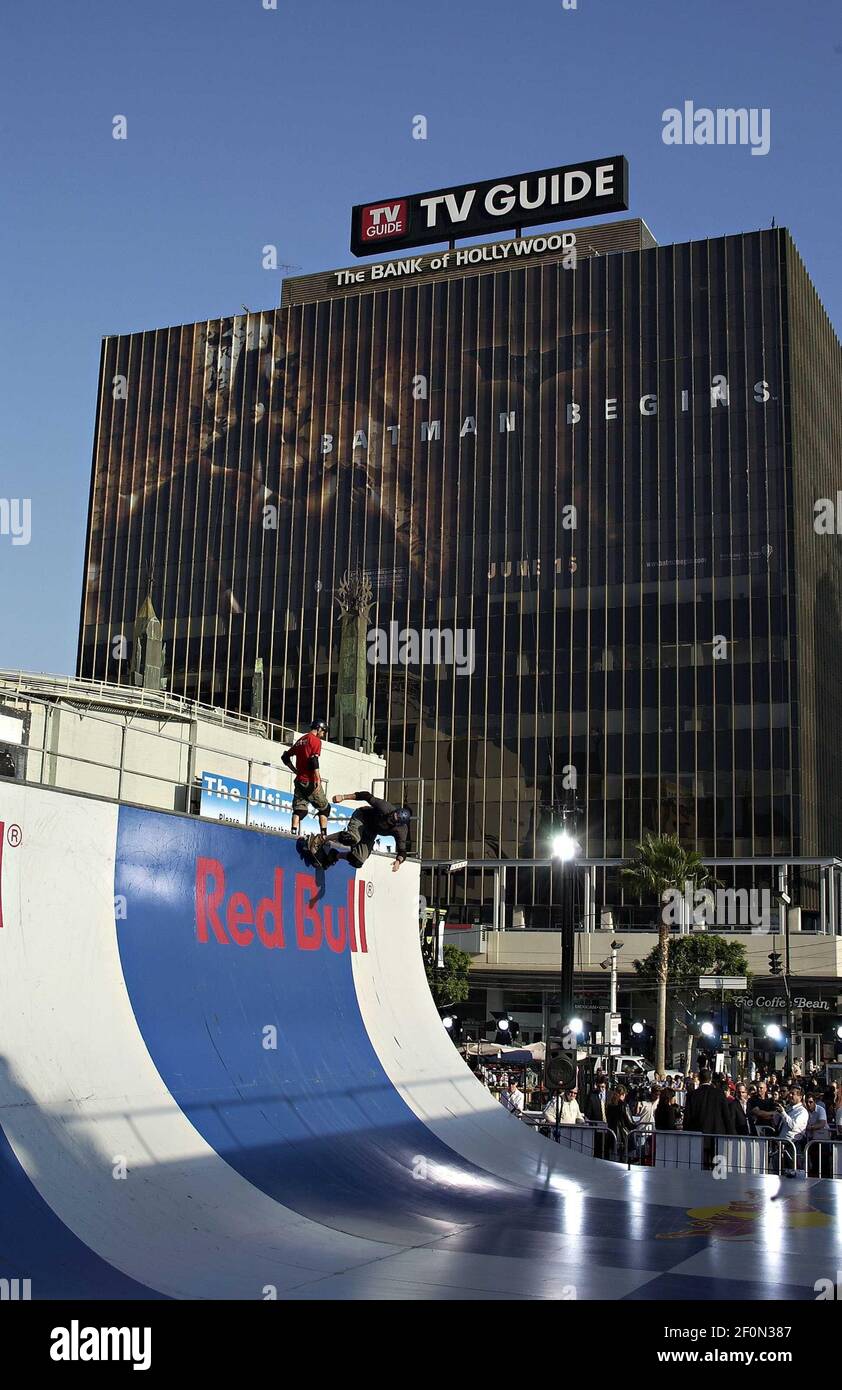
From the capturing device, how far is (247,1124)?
1071 centimetres

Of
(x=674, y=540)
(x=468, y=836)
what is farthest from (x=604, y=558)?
(x=468, y=836)

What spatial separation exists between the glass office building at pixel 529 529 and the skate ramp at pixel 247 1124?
51.6m

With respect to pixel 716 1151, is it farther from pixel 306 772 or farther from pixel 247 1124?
pixel 306 772

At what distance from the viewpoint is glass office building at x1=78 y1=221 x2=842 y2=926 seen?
6756 cm

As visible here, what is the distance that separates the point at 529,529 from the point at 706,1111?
195 ft

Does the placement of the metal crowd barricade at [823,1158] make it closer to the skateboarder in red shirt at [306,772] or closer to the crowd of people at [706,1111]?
the crowd of people at [706,1111]

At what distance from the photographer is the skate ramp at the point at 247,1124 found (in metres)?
8.21

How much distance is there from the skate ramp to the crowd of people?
2.16 metres

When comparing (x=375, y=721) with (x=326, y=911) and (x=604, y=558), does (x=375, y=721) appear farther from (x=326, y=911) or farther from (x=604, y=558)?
(x=326, y=911)

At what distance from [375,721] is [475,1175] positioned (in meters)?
62.4

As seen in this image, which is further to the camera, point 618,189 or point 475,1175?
point 618,189

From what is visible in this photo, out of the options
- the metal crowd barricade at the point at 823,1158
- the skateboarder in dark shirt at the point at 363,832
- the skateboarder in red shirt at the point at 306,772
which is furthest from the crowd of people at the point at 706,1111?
the skateboarder in red shirt at the point at 306,772

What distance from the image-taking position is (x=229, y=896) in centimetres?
1223

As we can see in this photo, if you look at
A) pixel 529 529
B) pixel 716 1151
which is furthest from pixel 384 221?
pixel 716 1151
